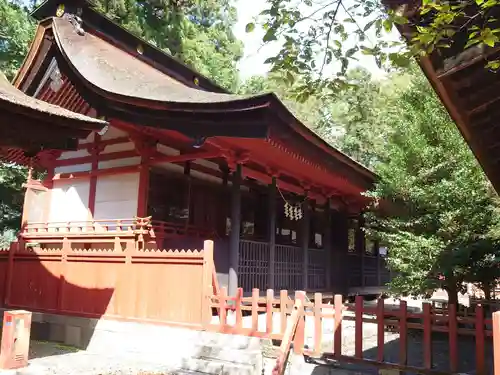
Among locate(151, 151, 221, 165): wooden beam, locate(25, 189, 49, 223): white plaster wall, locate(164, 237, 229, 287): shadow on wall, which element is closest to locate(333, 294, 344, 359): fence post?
Answer: locate(164, 237, 229, 287): shadow on wall

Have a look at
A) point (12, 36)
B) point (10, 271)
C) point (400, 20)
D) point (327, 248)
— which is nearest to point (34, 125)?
point (10, 271)

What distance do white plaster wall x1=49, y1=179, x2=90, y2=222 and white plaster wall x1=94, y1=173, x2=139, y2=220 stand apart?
44cm

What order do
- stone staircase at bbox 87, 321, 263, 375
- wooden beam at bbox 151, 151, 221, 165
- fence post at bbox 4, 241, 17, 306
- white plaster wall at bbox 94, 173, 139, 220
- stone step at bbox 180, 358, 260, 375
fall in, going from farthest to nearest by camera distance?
fence post at bbox 4, 241, 17, 306 → white plaster wall at bbox 94, 173, 139, 220 → wooden beam at bbox 151, 151, 221, 165 → stone staircase at bbox 87, 321, 263, 375 → stone step at bbox 180, 358, 260, 375

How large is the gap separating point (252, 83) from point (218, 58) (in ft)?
22.6

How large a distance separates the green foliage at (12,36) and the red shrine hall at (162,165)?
6147mm

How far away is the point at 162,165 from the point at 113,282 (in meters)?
Answer: 2.79

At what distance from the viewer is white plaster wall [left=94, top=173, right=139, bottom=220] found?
33.7 ft

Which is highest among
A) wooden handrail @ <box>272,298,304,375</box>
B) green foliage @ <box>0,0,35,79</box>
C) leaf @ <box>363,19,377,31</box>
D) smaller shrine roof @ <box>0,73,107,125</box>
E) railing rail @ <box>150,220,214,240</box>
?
green foliage @ <box>0,0,35,79</box>

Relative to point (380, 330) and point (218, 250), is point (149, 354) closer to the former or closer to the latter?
point (218, 250)

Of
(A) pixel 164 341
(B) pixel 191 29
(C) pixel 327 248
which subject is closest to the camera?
(A) pixel 164 341

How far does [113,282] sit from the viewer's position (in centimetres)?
904

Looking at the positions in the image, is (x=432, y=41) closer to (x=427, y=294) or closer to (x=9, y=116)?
(x=9, y=116)

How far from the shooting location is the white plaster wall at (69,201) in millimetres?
11219

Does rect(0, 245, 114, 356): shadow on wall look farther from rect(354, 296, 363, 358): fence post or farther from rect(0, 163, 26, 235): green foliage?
rect(0, 163, 26, 235): green foliage
